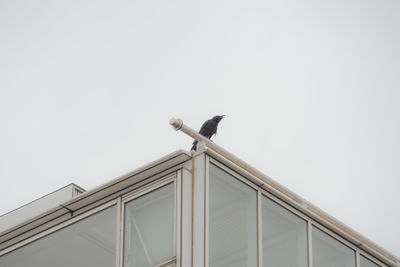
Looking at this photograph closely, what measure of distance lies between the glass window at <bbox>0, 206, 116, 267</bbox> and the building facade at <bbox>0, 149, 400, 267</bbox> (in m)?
0.02

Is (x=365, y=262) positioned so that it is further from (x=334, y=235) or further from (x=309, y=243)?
(x=309, y=243)

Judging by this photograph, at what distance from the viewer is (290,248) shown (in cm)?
1858

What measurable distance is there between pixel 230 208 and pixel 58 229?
3596 mm

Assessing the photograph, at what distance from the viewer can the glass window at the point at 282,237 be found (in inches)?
706

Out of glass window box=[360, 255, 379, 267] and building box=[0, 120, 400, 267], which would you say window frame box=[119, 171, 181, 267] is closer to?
building box=[0, 120, 400, 267]

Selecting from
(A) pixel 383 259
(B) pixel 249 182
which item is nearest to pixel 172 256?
(B) pixel 249 182

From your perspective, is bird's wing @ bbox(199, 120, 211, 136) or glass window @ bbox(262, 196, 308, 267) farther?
bird's wing @ bbox(199, 120, 211, 136)

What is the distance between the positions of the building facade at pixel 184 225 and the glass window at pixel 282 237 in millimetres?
19

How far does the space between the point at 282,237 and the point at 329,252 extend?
1540 mm

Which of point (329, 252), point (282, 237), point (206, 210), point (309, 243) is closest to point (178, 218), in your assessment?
point (206, 210)

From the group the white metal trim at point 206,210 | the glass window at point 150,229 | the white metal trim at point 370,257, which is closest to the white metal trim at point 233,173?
the white metal trim at point 206,210

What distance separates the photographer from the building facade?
16703 millimetres

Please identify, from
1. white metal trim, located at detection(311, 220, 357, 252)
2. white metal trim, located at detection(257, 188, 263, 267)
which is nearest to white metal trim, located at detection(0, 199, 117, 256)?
white metal trim, located at detection(257, 188, 263, 267)

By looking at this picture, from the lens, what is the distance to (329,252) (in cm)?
1944
